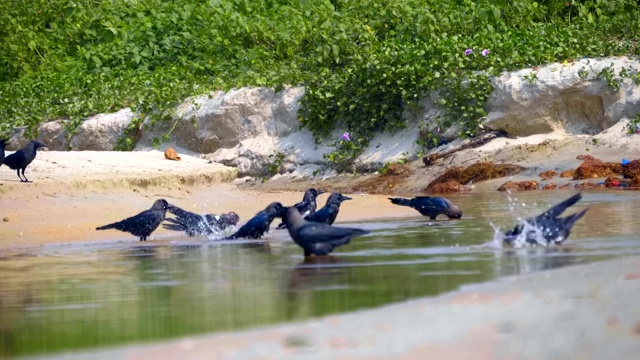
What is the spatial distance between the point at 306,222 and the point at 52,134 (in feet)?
40.7

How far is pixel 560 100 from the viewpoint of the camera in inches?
639

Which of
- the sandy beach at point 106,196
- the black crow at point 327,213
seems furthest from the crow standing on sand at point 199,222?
the black crow at point 327,213

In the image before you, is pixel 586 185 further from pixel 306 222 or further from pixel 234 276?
pixel 234 276

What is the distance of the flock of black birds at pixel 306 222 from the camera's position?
7930 mm

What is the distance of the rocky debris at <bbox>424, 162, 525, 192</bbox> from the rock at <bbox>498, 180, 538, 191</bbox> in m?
0.51

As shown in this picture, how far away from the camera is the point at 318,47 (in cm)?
1866

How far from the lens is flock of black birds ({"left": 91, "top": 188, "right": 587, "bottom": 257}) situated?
26.0ft

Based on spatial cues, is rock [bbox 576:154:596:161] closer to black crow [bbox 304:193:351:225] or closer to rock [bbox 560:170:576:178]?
rock [bbox 560:170:576:178]

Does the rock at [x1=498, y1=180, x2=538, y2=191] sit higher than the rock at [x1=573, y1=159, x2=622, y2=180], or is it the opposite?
the rock at [x1=573, y1=159, x2=622, y2=180]

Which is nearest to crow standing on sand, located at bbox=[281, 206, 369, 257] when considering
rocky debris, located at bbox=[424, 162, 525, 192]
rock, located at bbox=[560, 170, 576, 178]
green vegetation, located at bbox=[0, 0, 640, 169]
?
rock, located at bbox=[560, 170, 576, 178]

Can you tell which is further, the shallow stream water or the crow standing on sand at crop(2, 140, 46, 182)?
the crow standing on sand at crop(2, 140, 46, 182)

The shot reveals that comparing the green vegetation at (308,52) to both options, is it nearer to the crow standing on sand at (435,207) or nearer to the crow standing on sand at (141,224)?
the crow standing on sand at (435,207)

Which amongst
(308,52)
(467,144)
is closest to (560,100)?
(467,144)

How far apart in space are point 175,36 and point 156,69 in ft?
3.19
